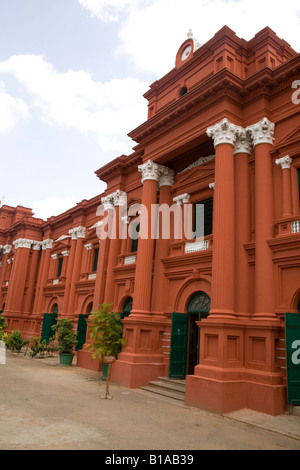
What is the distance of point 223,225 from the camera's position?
1058 centimetres

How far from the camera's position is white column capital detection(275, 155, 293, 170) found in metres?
10.6

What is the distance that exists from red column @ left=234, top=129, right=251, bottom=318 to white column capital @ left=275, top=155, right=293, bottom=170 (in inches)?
40.4

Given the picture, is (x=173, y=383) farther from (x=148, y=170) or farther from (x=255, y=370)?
(x=148, y=170)

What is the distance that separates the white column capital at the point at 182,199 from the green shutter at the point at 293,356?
6.23 m

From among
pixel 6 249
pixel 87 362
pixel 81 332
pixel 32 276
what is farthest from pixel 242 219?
pixel 6 249

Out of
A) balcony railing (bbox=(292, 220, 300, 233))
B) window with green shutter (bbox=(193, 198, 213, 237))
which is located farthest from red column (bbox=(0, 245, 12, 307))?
balcony railing (bbox=(292, 220, 300, 233))

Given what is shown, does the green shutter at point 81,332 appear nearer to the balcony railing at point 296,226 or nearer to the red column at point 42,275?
the red column at point 42,275

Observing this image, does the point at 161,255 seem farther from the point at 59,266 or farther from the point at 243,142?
the point at 59,266

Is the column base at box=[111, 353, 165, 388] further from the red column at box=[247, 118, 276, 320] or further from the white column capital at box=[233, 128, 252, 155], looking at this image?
the white column capital at box=[233, 128, 252, 155]

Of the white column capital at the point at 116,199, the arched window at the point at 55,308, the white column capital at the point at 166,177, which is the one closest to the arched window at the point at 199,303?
the white column capital at the point at 166,177

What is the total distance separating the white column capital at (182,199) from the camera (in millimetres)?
13961

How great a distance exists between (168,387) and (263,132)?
27.2 ft
